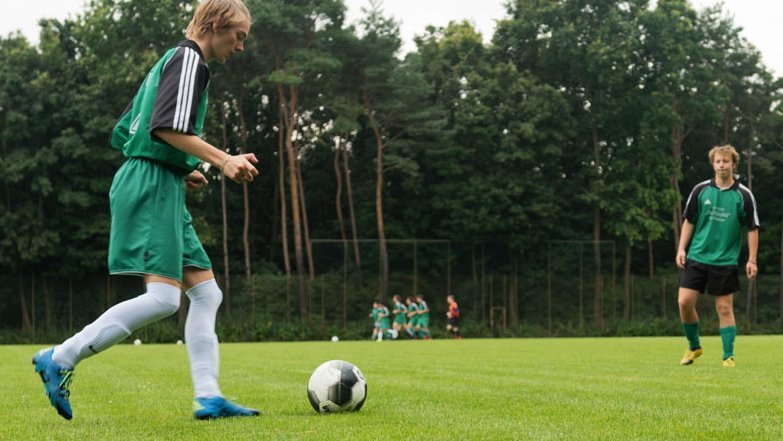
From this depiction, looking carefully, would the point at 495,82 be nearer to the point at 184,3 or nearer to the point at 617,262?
the point at 617,262

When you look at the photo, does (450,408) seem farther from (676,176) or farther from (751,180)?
(751,180)

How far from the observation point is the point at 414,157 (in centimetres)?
4216

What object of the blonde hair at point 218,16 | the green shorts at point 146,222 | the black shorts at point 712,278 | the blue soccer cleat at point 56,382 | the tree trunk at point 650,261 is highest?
the blonde hair at point 218,16

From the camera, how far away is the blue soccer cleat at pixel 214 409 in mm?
4914

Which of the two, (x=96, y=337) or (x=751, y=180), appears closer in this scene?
(x=96, y=337)

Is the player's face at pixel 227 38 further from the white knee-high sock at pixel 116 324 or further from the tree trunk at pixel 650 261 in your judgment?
the tree trunk at pixel 650 261

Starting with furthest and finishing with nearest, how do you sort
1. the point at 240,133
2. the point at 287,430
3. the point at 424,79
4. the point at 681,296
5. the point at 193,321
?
the point at 240,133 < the point at 424,79 < the point at 681,296 < the point at 193,321 < the point at 287,430

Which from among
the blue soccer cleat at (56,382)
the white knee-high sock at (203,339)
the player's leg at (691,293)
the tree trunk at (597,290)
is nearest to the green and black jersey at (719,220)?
the player's leg at (691,293)

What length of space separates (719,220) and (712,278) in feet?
1.96

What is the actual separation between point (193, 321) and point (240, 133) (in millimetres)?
37871

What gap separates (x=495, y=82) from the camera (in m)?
41.3

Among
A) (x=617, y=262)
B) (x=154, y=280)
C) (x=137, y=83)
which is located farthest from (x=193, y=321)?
(x=617, y=262)

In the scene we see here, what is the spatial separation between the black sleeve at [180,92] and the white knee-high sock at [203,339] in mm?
981

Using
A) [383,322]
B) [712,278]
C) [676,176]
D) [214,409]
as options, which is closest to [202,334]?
[214,409]
